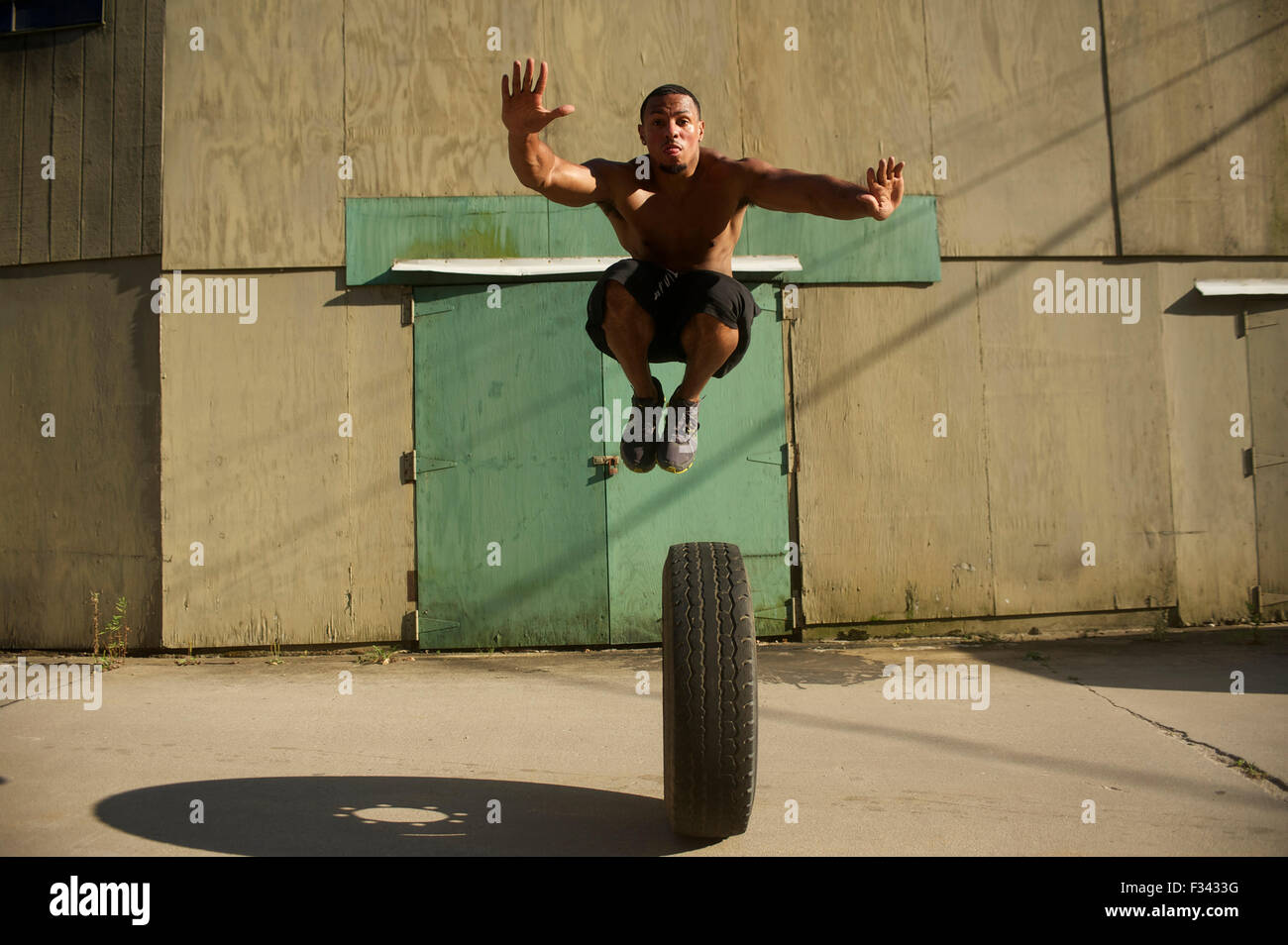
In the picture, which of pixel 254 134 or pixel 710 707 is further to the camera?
pixel 254 134

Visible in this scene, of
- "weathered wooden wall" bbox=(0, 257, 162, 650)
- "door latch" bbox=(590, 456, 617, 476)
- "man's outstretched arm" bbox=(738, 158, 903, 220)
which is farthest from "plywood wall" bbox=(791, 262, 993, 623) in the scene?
"weathered wooden wall" bbox=(0, 257, 162, 650)

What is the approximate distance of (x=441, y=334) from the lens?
6906mm

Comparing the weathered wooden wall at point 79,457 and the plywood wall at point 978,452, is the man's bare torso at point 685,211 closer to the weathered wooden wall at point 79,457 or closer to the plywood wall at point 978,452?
the plywood wall at point 978,452

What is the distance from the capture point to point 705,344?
10.6ft

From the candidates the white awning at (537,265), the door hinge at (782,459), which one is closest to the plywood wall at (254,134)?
the white awning at (537,265)

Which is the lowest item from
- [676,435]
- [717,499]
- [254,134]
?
[717,499]

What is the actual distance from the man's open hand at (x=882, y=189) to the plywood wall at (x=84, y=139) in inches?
234

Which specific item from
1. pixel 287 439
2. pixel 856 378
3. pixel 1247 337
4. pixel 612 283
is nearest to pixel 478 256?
pixel 287 439

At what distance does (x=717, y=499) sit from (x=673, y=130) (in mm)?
4079

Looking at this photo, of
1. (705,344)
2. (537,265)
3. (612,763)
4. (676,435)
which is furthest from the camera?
(537,265)

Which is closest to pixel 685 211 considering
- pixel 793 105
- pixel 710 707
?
pixel 710 707

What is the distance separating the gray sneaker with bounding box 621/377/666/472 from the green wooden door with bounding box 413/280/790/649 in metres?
3.26

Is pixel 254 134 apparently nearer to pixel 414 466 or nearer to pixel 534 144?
pixel 414 466

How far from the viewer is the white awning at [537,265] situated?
6.80 m
